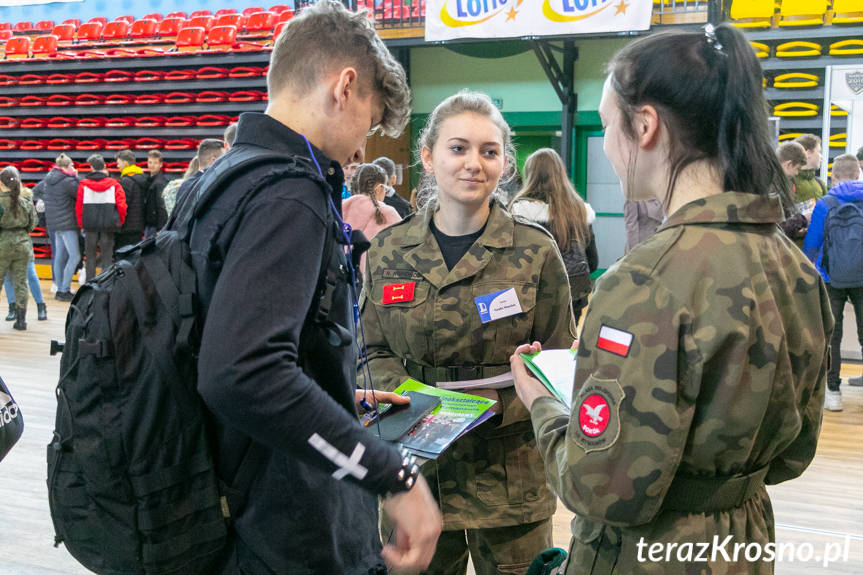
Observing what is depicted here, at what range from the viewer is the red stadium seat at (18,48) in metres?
13.0

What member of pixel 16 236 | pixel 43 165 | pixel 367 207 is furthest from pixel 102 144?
pixel 367 207

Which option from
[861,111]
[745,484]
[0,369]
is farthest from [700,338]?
[861,111]

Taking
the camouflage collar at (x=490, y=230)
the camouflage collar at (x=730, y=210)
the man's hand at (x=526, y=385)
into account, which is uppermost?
the camouflage collar at (x=730, y=210)

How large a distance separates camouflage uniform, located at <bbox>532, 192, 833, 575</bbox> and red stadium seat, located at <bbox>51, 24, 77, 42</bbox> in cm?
1478

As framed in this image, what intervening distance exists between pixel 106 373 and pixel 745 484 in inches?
35.8

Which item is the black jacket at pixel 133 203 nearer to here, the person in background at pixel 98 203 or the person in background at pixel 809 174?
the person in background at pixel 98 203

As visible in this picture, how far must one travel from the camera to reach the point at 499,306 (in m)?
1.95

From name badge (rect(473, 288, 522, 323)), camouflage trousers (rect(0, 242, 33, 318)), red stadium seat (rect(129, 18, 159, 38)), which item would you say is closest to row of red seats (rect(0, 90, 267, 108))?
red stadium seat (rect(129, 18, 159, 38))

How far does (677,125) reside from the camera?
3.56ft

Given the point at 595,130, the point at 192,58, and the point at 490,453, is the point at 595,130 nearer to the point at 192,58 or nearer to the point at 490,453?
the point at 192,58

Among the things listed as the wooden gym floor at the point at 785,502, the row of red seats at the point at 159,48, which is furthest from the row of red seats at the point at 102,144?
the wooden gym floor at the point at 785,502

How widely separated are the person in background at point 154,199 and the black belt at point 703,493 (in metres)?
9.16

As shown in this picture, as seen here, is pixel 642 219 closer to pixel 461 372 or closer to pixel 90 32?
pixel 461 372

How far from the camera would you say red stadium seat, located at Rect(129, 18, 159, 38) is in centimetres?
1299
